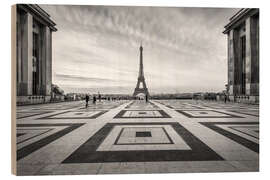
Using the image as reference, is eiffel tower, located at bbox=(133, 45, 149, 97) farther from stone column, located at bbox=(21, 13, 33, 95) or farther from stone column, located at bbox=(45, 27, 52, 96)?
stone column, located at bbox=(21, 13, 33, 95)

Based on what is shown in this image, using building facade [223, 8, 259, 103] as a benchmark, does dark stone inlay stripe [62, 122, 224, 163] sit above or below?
below

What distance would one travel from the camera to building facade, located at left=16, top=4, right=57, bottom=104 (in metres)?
19.2

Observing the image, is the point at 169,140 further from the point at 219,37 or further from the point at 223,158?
the point at 219,37

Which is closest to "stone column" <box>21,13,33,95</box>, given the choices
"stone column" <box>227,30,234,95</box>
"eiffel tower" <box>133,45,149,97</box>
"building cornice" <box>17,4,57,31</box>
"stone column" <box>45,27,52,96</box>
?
"building cornice" <box>17,4,57,31</box>

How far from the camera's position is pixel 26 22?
19547mm

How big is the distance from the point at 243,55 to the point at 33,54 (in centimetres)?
3520

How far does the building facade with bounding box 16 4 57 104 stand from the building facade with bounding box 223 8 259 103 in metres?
27.8

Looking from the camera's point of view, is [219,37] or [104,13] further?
[219,37]

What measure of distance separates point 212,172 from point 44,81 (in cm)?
2842

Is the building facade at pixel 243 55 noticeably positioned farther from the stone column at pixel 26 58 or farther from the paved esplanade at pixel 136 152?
the stone column at pixel 26 58

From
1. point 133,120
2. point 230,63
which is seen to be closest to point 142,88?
point 230,63

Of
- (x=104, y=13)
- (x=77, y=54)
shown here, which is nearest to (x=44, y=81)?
(x=77, y=54)
